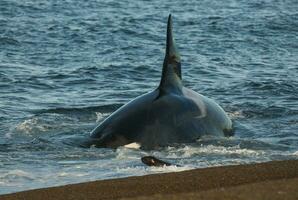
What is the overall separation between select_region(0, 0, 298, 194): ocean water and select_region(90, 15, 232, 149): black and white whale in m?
0.23

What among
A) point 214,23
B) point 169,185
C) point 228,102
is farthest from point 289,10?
point 169,185

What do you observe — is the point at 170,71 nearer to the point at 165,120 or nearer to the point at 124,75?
the point at 165,120

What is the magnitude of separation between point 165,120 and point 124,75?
866 centimetres

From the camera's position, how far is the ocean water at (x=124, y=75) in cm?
1040

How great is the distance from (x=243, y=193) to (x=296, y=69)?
47.0ft

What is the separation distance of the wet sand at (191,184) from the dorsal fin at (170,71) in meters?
3.56

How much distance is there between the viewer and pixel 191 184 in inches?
285

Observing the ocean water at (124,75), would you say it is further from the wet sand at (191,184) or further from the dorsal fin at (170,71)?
the wet sand at (191,184)

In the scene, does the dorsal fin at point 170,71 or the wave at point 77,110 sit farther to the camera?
the wave at point 77,110

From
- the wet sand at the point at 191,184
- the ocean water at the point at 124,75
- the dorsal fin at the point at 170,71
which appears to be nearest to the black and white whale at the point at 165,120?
the dorsal fin at the point at 170,71

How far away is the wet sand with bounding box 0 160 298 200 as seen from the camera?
653cm

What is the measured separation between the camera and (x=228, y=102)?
15.7m

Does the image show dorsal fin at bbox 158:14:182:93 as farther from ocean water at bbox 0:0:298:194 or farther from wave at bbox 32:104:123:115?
wave at bbox 32:104:123:115

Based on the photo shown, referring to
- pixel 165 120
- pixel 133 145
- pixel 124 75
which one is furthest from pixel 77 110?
pixel 124 75
